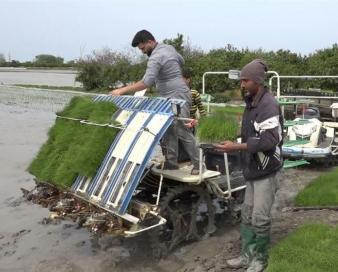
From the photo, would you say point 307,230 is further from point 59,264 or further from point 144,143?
point 59,264

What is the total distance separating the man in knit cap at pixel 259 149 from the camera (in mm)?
4727

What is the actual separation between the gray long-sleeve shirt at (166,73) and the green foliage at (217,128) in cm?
263

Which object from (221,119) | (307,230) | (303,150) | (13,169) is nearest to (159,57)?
(307,230)

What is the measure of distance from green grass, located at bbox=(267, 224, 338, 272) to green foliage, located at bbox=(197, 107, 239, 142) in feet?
12.3

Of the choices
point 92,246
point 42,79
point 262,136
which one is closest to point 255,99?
point 262,136

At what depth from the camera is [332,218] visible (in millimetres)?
6453

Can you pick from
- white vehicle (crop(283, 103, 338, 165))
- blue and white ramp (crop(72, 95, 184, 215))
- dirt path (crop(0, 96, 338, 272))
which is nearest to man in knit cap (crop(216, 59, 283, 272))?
dirt path (crop(0, 96, 338, 272))

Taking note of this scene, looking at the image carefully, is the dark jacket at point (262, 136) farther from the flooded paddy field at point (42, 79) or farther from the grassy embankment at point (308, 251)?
the flooded paddy field at point (42, 79)

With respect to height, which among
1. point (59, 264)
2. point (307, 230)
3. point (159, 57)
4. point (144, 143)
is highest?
point (159, 57)

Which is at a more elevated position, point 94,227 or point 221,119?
point 221,119

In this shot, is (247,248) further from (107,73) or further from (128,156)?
(107,73)

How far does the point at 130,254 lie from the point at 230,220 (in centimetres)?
158

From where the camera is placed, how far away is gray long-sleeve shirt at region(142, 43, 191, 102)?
6.29 metres

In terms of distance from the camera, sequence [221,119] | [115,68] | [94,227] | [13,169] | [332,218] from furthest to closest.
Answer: [115,68], [13,169], [221,119], [332,218], [94,227]
